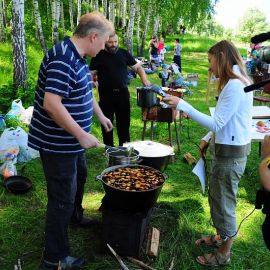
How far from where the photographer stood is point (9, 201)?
14.6 feet

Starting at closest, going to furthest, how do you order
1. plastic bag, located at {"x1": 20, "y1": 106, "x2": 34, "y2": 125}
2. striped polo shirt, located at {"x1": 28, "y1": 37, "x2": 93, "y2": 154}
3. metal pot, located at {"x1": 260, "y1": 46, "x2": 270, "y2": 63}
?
metal pot, located at {"x1": 260, "y1": 46, "x2": 270, "y2": 63}
striped polo shirt, located at {"x1": 28, "y1": 37, "x2": 93, "y2": 154}
plastic bag, located at {"x1": 20, "y1": 106, "x2": 34, "y2": 125}

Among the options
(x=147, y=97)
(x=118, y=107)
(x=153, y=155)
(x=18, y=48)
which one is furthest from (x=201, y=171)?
(x=18, y=48)

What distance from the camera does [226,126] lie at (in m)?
2.95

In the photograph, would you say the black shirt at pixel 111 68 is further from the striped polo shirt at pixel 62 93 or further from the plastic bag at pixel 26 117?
the striped polo shirt at pixel 62 93

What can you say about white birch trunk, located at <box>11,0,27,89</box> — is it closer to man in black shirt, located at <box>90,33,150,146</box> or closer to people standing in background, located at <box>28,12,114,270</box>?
man in black shirt, located at <box>90,33,150,146</box>

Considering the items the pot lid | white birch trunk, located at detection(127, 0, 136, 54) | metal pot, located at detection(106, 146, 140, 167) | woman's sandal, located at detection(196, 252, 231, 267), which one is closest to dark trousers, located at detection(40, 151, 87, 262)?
metal pot, located at detection(106, 146, 140, 167)

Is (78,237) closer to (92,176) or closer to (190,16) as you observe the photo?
(92,176)

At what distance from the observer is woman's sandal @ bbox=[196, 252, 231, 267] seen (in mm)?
3408

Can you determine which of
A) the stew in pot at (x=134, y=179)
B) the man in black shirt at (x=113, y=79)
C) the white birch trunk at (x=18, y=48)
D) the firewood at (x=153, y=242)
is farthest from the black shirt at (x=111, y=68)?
the white birch trunk at (x=18, y=48)

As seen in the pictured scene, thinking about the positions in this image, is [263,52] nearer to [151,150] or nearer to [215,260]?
[215,260]

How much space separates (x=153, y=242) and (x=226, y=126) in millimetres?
1443

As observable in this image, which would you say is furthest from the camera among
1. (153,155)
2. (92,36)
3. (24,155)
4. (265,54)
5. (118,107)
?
(118,107)

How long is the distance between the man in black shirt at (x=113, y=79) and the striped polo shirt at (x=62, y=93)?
280cm

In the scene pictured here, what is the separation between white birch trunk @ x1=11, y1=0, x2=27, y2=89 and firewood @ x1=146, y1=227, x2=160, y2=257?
566cm
